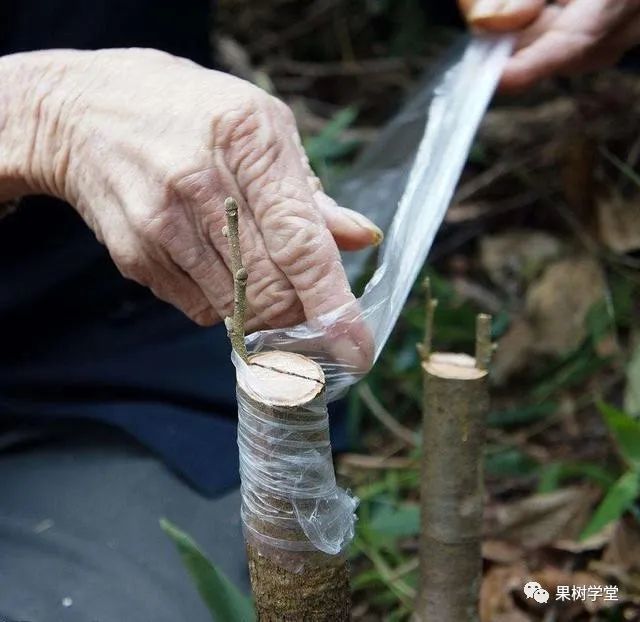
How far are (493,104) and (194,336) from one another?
1.08 meters

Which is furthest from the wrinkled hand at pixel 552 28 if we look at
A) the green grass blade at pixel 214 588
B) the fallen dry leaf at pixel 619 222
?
the green grass blade at pixel 214 588

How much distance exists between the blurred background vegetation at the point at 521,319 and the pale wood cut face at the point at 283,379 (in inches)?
19.2

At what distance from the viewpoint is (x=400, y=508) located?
126cm

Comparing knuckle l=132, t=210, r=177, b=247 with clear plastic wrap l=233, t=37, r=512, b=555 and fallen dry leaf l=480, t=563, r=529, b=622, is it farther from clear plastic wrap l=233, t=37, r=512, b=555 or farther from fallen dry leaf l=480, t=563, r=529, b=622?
fallen dry leaf l=480, t=563, r=529, b=622

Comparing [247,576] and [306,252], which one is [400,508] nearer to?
[247,576]

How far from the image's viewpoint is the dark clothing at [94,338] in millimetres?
1039

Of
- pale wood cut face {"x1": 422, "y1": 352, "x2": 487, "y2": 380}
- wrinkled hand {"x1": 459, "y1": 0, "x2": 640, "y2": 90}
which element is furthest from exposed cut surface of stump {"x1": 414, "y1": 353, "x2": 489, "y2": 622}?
wrinkled hand {"x1": 459, "y1": 0, "x2": 640, "y2": 90}

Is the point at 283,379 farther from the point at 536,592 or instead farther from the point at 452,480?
the point at 536,592

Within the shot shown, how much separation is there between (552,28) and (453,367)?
59cm

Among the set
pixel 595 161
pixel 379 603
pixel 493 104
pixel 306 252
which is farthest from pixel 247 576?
pixel 493 104

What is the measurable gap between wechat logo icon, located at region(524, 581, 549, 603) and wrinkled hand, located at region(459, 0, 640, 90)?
2.13 ft

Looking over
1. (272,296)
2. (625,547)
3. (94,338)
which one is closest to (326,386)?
(272,296)

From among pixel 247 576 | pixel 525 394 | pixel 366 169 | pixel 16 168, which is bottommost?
pixel 525 394

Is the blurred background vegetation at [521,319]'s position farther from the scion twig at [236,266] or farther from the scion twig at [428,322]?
the scion twig at [236,266]
